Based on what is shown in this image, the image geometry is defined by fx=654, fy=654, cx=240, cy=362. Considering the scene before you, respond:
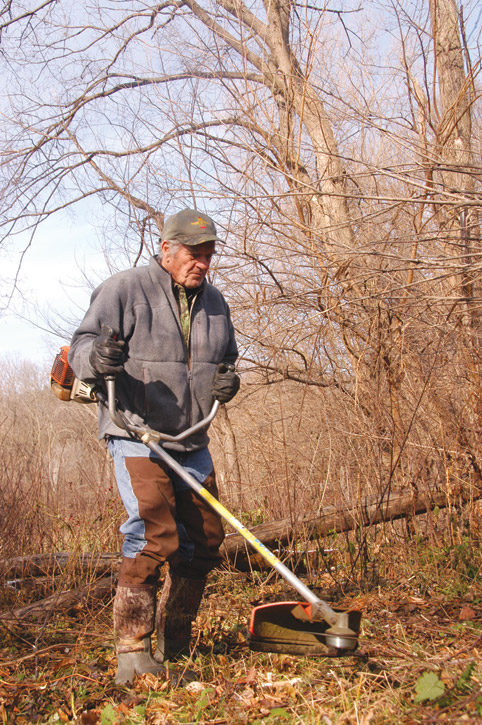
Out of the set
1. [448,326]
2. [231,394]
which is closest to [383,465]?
[448,326]

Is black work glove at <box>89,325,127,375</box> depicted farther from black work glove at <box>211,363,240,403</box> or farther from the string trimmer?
the string trimmer

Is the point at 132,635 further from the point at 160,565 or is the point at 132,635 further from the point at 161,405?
the point at 161,405

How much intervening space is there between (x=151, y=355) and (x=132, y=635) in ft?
4.50

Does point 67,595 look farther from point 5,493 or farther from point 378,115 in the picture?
point 378,115

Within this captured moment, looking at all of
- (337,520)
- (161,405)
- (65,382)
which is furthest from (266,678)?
(337,520)

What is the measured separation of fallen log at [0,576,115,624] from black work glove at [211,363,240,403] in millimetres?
1691

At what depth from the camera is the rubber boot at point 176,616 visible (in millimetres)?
3486

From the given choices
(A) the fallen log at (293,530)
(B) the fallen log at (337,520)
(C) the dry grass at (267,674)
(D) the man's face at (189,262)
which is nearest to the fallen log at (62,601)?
(C) the dry grass at (267,674)

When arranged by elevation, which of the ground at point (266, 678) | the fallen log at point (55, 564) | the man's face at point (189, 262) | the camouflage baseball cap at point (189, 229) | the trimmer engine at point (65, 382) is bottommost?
the ground at point (266, 678)

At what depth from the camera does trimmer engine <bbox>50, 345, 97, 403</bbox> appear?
11.4ft

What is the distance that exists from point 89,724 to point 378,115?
386 cm

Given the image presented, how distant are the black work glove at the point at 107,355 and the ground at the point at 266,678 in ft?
4.84

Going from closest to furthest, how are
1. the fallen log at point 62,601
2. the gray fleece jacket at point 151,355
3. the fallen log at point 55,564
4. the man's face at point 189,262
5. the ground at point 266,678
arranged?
1. the ground at point 266,678
2. the gray fleece jacket at point 151,355
3. the man's face at point 189,262
4. the fallen log at point 62,601
5. the fallen log at point 55,564

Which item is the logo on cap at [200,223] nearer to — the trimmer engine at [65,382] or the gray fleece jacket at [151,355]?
the gray fleece jacket at [151,355]
